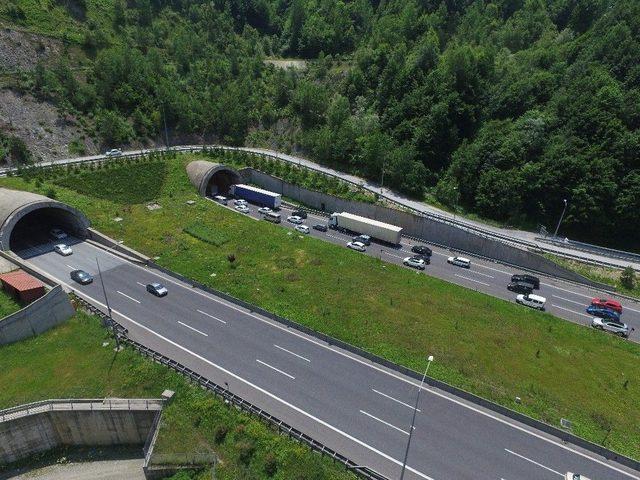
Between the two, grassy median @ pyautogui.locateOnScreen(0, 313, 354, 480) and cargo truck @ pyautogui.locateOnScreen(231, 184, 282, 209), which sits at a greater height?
cargo truck @ pyautogui.locateOnScreen(231, 184, 282, 209)

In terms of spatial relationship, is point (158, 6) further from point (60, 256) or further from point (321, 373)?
point (321, 373)

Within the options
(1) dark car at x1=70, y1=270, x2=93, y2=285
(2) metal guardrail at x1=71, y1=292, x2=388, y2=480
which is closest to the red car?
(2) metal guardrail at x1=71, y1=292, x2=388, y2=480

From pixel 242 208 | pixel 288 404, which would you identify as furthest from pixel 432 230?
pixel 288 404

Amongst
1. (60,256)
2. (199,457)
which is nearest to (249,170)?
(60,256)

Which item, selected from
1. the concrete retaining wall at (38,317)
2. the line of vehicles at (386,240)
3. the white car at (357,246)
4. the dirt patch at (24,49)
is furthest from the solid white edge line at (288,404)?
the dirt patch at (24,49)

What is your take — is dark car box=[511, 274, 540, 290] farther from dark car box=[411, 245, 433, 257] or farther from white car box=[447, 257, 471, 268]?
dark car box=[411, 245, 433, 257]

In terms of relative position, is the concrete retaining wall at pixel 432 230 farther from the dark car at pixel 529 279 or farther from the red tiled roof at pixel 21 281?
the red tiled roof at pixel 21 281
